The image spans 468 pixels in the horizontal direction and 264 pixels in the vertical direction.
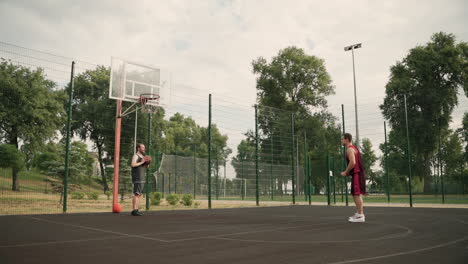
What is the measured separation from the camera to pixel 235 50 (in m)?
19.4

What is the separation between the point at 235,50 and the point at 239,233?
50.4 feet

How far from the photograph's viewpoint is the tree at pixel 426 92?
2923 centimetres

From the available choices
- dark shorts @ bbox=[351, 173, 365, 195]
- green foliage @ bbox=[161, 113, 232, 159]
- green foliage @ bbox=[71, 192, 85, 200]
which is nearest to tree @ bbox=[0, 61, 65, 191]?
green foliage @ bbox=[71, 192, 85, 200]

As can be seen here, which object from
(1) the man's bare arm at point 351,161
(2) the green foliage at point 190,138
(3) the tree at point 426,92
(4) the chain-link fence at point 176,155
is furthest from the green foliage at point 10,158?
(2) the green foliage at point 190,138

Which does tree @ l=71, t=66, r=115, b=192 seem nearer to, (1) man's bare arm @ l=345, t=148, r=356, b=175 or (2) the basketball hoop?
(2) the basketball hoop

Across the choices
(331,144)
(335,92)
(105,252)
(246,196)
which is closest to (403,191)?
(331,144)

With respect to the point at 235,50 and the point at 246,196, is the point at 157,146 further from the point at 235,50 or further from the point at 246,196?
the point at 235,50

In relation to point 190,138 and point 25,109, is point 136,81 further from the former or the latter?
point 190,138

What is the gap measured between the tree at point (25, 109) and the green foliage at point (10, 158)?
3.41 meters

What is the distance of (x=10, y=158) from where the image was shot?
56.1 feet

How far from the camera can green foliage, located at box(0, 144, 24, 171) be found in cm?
1652

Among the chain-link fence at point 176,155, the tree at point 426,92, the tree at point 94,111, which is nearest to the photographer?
the chain-link fence at point 176,155

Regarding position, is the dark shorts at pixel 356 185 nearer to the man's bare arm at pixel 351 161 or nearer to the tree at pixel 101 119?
the man's bare arm at pixel 351 161

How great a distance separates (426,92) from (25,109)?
98.9ft
